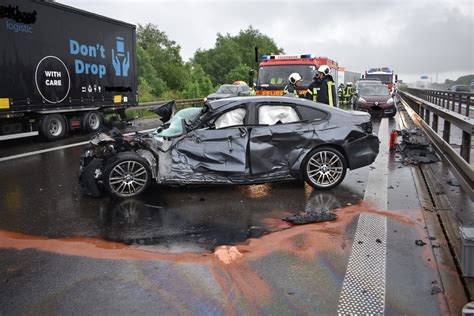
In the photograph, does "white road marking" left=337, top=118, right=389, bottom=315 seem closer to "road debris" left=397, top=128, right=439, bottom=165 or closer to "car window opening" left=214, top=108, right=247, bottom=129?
"car window opening" left=214, top=108, right=247, bottom=129

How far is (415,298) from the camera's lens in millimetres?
3547

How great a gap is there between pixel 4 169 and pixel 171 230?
539 centimetres

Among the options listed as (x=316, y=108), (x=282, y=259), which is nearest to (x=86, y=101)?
(x=316, y=108)

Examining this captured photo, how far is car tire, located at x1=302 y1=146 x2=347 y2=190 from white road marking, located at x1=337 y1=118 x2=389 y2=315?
0.67 metres

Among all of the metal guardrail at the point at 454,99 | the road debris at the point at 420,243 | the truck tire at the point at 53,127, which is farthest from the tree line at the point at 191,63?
the road debris at the point at 420,243

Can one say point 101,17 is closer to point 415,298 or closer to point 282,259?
point 282,259

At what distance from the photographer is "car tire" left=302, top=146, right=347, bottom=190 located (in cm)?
694

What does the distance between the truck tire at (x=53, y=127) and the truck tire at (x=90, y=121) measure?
82 centimetres

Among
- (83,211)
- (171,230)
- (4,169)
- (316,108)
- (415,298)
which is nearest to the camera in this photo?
(415,298)

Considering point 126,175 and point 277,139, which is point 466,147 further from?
point 126,175

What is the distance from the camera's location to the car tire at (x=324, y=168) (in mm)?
6938

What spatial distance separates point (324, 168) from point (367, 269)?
3014 mm

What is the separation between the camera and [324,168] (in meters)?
6.98

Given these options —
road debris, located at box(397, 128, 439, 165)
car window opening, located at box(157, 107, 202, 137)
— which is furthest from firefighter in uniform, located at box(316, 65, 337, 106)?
car window opening, located at box(157, 107, 202, 137)
